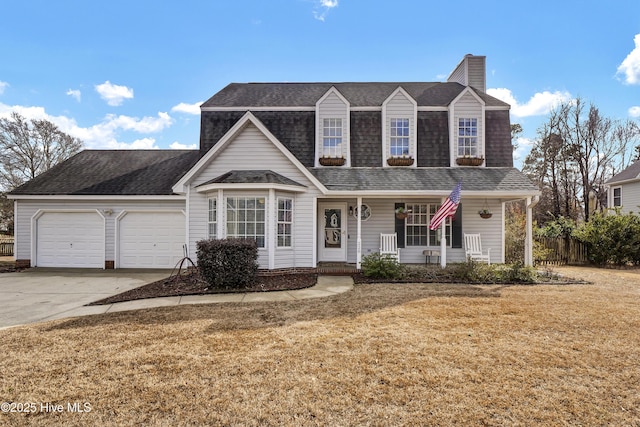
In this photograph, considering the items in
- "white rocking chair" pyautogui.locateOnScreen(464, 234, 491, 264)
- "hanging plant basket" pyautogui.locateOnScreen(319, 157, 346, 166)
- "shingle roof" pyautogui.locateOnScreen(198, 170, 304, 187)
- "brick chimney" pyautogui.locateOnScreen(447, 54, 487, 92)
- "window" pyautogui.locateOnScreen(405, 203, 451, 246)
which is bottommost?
"white rocking chair" pyautogui.locateOnScreen(464, 234, 491, 264)

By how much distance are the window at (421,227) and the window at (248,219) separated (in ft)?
18.4

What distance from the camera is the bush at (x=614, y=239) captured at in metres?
13.0

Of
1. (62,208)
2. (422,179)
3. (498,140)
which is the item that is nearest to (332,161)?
(422,179)

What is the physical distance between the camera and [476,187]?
10992 mm

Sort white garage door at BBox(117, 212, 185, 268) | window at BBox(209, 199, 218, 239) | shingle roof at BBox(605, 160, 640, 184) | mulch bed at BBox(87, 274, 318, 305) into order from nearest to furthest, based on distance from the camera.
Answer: mulch bed at BBox(87, 274, 318, 305)
window at BBox(209, 199, 218, 239)
white garage door at BBox(117, 212, 185, 268)
shingle roof at BBox(605, 160, 640, 184)

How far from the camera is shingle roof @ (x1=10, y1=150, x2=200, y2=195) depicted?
12.6 m

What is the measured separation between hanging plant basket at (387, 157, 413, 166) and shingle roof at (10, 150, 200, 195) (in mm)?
8527

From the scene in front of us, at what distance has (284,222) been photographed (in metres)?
10.5

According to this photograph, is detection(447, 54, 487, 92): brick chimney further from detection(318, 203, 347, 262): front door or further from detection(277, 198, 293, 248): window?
detection(277, 198, 293, 248): window

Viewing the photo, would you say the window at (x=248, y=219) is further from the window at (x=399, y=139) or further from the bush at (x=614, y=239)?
the bush at (x=614, y=239)

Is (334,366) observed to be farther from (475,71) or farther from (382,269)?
(475,71)

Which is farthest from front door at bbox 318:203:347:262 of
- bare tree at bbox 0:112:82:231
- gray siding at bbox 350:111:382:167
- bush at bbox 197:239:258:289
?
bare tree at bbox 0:112:82:231

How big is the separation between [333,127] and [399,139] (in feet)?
8.54

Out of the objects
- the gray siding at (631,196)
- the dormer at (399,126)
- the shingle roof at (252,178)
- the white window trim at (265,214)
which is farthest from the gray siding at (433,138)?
the gray siding at (631,196)
